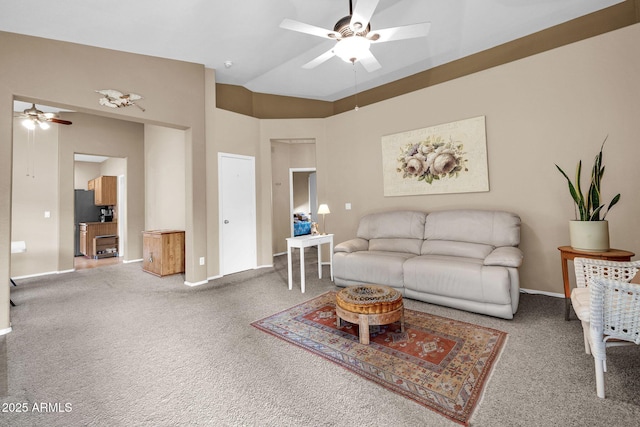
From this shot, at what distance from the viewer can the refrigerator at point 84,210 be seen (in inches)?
281

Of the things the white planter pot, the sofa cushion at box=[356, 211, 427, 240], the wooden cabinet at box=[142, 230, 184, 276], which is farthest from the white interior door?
the white planter pot

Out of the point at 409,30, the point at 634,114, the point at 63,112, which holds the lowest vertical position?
the point at 634,114

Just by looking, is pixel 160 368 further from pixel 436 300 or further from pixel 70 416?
pixel 436 300

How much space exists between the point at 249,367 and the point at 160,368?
65cm

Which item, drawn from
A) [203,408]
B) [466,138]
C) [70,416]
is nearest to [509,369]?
[203,408]

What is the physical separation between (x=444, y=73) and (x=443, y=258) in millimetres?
3008

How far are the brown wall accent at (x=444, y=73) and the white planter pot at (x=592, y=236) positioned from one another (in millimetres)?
2401

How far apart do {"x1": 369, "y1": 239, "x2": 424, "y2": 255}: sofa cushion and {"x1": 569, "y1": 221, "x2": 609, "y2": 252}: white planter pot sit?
1597mm

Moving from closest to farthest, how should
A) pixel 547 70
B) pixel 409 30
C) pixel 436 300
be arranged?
pixel 409 30 < pixel 436 300 < pixel 547 70

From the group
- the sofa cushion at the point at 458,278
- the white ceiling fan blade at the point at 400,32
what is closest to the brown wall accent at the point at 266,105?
the white ceiling fan blade at the point at 400,32

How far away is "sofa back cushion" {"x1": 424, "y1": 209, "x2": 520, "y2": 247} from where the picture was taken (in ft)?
10.6

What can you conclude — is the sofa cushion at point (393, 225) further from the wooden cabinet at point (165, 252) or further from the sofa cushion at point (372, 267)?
the wooden cabinet at point (165, 252)

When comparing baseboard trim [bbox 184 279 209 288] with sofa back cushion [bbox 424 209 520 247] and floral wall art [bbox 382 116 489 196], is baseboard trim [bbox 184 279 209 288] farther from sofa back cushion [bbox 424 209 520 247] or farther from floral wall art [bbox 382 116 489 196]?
sofa back cushion [bbox 424 209 520 247]

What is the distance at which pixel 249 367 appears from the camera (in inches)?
77.8
